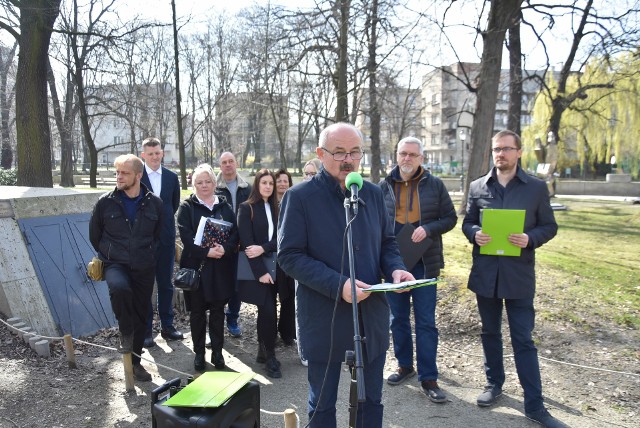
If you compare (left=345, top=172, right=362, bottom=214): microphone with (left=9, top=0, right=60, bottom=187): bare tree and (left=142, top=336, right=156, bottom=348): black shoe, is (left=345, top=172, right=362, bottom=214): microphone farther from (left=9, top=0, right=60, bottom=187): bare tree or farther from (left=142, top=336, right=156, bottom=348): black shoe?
(left=9, top=0, right=60, bottom=187): bare tree

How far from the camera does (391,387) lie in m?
4.74

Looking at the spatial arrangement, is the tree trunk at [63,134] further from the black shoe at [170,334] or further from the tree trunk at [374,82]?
the black shoe at [170,334]

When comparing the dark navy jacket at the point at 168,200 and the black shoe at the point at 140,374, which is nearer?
the black shoe at the point at 140,374

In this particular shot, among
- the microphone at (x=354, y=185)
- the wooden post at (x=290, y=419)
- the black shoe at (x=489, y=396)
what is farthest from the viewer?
the black shoe at (x=489, y=396)

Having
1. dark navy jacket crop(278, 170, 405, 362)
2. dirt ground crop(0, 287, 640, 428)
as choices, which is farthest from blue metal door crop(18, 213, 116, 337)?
dark navy jacket crop(278, 170, 405, 362)

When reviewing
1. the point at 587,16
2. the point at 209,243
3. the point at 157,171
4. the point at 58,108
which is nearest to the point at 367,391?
the point at 209,243

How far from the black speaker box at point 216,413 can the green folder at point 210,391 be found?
0.05 metres

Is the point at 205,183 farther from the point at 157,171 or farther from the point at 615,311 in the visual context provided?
the point at 615,311

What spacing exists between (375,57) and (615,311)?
35.0 feet

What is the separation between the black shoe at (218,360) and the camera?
515 cm

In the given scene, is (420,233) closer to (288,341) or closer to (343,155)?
(343,155)

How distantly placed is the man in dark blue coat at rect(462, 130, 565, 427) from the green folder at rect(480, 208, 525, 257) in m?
0.04

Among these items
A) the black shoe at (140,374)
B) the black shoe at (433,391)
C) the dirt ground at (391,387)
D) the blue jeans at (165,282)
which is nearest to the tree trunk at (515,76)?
the dirt ground at (391,387)

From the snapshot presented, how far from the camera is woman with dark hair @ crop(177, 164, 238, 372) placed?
5.04 meters
